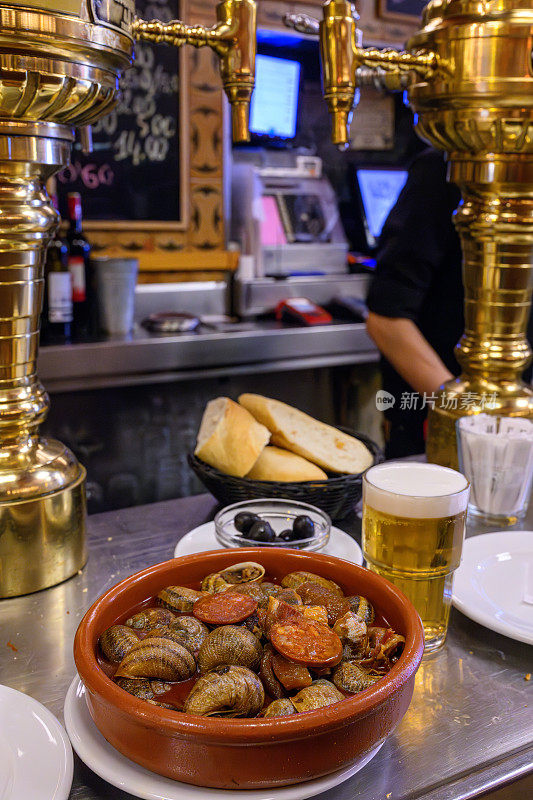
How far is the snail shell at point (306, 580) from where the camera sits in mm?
809

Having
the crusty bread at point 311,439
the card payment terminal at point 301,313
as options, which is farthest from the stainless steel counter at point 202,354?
the crusty bread at point 311,439

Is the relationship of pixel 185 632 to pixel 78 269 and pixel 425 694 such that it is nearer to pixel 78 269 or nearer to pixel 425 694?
pixel 425 694

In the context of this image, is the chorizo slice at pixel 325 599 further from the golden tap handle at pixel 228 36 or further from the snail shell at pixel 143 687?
the golden tap handle at pixel 228 36

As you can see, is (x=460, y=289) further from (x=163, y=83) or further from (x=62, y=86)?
(x=163, y=83)

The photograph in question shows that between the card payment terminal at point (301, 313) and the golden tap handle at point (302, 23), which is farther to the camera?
the card payment terminal at point (301, 313)

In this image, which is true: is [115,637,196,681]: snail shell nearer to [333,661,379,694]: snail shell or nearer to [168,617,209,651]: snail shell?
[168,617,209,651]: snail shell

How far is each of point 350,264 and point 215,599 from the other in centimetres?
320

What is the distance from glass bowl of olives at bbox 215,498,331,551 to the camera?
962 mm

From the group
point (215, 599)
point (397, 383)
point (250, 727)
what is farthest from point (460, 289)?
point (250, 727)

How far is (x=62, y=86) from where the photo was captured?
0.87m

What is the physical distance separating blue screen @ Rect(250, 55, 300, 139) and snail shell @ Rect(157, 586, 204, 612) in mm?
3258

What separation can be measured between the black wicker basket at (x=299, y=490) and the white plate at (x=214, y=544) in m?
0.05

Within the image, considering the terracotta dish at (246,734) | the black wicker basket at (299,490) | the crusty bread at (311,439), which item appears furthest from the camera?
the crusty bread at (311,439)

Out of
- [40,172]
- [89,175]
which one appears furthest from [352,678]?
[89,175]
